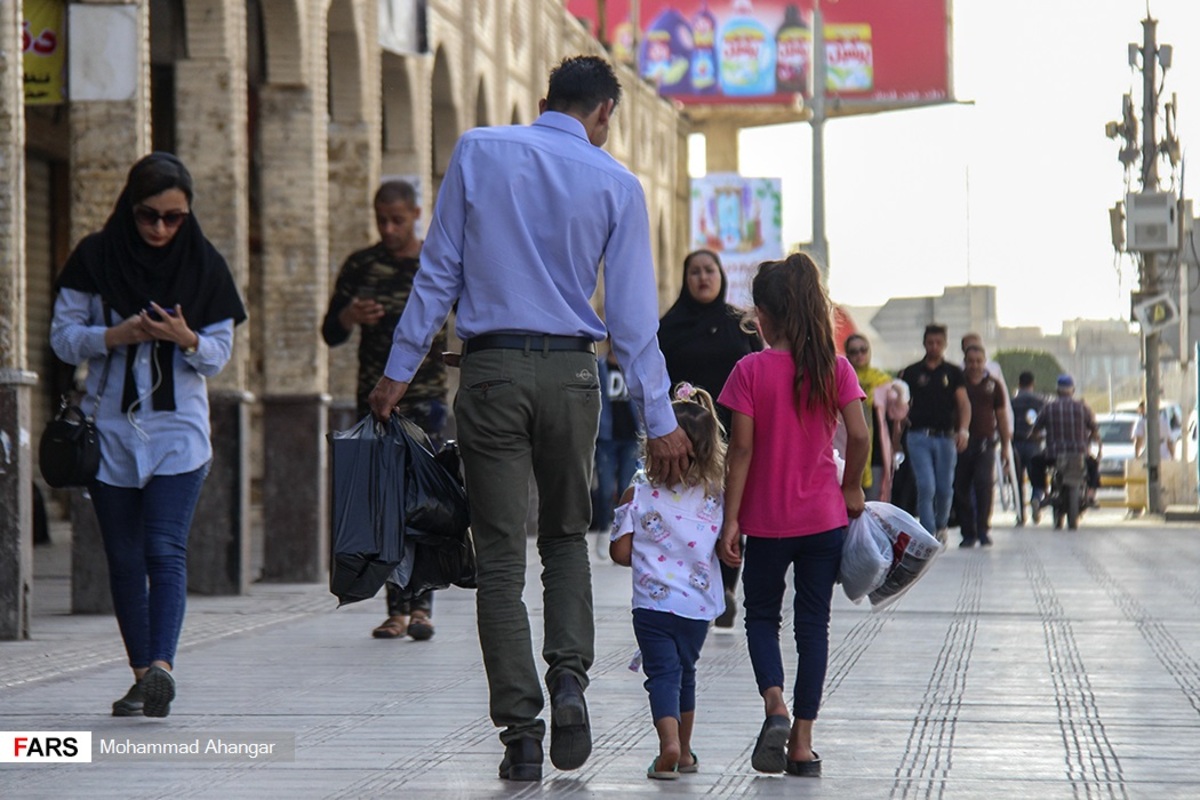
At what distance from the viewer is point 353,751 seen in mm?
7184

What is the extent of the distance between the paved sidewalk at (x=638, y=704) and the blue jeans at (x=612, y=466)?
3.96 metres

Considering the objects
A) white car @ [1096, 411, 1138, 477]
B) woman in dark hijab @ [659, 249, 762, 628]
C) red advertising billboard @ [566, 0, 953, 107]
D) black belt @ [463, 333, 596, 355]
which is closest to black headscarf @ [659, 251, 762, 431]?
woman in dark hijab @ [659, 249, 762, 628]

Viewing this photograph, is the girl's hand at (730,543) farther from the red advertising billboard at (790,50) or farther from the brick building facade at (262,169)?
the red advertising billboard at (790,50)

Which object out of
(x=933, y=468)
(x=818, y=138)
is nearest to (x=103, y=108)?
(x=933, y=468)

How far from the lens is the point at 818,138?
37.2 m

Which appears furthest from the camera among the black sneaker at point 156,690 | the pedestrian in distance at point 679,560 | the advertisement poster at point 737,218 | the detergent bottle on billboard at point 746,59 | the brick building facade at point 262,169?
the detergent bottle on billboard at point 746,59

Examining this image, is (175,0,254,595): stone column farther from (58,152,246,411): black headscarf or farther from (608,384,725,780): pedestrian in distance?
(608,384,725,780): pedestrian in distance

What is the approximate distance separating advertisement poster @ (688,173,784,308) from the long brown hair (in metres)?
40.6

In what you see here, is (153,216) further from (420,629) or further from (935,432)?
(935,432)

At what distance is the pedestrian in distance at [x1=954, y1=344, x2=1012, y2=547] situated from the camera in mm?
21594

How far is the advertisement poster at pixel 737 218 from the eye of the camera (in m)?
49.6

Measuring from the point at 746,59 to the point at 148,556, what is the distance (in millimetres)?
52188

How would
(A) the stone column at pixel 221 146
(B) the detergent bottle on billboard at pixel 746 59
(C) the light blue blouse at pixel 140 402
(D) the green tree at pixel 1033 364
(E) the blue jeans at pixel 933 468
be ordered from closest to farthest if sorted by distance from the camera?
(C) the light blue blouse at pixel 140 402 → (A) the stone column at pixel 221 146 → (E) the blue jeans at pixel 933 468 → (B) the detergent bottle on billboard at pixel 746 59 → (D) the green tree at pixel 1033 364

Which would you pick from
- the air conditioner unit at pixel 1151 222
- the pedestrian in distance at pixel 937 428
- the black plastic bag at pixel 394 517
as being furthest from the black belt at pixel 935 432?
the black plastic bag at pixel 394 517
